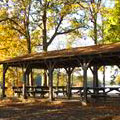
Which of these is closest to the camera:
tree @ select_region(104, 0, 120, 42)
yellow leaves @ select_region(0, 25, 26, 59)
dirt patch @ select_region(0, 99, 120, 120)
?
dirt patch @ select_region(0, 99, 120, 120)

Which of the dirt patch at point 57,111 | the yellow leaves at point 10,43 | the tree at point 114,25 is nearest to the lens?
the dirt patch at point 57,111

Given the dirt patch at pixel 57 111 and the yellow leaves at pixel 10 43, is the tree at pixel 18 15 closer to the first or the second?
the yellow leaves at pixel 10 43

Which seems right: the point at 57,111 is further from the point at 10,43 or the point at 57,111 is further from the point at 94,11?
the point at 10,43

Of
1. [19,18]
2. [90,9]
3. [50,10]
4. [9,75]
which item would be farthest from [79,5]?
[9,75]

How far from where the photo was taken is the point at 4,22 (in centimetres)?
3647

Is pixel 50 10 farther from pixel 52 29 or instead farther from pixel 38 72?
pixel 38 72

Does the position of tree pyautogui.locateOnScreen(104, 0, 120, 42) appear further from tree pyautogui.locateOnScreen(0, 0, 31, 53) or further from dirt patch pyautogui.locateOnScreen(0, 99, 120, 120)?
dirt patch pyautogui.locateOnScreen(0, 99, 120, 120)

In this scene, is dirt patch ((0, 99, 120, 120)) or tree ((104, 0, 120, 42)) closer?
dirt patch ((0, 99, 120, 120))

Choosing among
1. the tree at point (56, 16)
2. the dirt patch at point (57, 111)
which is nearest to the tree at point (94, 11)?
the tree at point (56, 16)

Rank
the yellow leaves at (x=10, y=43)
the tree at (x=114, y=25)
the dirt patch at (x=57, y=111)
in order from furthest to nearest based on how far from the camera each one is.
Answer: the yellow leaves at (x=10, y=43), the tree at (x=114, y=25), the dirt patch at (x=57, y=111)

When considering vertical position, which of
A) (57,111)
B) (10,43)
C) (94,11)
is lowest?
(57,111)

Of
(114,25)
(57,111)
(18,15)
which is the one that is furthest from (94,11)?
(57,111)

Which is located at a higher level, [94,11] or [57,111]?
[94,11]

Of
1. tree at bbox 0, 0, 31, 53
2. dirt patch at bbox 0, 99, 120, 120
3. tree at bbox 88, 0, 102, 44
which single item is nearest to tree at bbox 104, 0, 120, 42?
tree at bbox 88, 0, 102, 44
